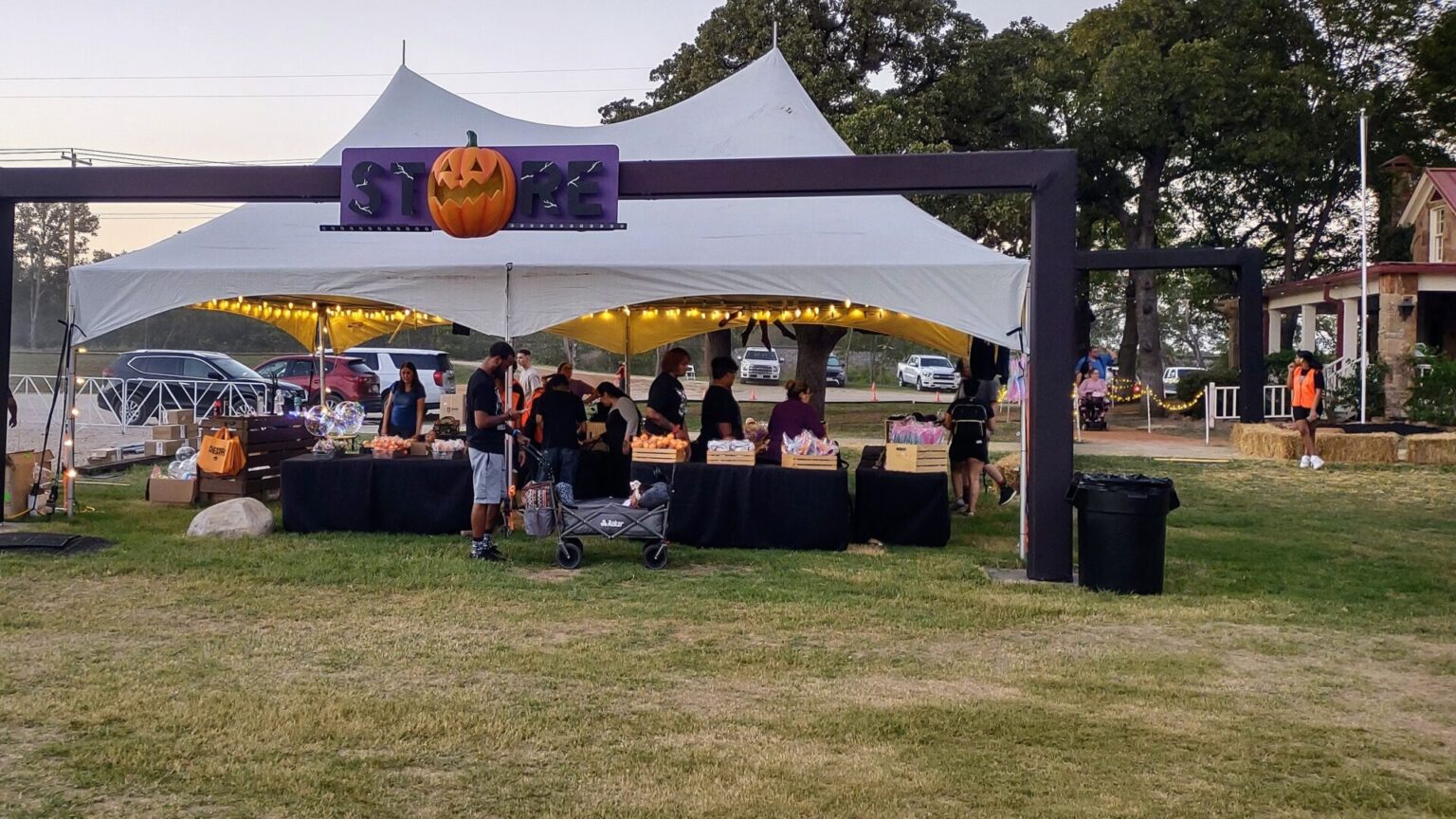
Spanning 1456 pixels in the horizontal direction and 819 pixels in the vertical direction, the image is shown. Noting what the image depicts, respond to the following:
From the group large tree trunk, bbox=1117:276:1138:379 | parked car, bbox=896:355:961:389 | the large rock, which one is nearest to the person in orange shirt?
the large rock

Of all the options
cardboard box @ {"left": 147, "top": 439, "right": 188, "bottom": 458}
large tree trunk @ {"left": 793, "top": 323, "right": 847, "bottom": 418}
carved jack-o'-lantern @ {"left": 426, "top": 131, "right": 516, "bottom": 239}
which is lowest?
cardboard box @ {"left": 147, "top": 439, "right": 188, "bottom": 458}

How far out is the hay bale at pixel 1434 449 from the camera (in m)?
17.2

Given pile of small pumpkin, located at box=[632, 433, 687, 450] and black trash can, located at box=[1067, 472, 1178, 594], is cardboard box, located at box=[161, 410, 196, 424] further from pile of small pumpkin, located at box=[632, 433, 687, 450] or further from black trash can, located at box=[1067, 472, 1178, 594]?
black trash can, located at box=[1067, 472, 1178, 594]

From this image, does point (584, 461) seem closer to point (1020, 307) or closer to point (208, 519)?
point (208, 519)

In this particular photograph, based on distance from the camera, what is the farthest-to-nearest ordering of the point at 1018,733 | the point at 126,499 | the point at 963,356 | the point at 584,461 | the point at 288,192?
the point at 963,356 → the point at 126,499 → the point at 584,461 → the point at 288,192 → the point at 1018,733

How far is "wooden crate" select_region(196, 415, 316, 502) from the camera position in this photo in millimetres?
11898

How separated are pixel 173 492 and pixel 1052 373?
8.72 meters

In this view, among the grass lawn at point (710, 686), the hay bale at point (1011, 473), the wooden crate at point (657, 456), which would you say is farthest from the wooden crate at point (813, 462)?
the hay bale at point (1011, 473)

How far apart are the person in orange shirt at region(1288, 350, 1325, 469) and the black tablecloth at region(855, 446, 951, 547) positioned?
9.20 meters

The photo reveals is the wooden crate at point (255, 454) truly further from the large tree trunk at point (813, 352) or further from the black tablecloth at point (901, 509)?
the large tree trunk at point (813, 352)

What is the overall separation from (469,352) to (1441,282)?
4344 cm

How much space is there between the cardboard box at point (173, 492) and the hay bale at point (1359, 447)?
15.4m

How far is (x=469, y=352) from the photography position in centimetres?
5772

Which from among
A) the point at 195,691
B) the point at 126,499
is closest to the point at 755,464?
the point at 195,691
